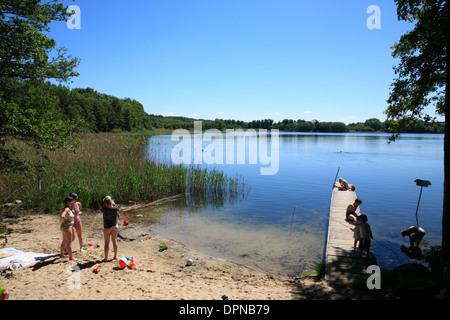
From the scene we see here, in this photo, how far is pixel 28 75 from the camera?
848 centimetres

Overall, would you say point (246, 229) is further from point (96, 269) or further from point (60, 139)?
point (60, 139)

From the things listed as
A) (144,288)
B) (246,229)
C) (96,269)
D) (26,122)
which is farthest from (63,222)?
(246,229)

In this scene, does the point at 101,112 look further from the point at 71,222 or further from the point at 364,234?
the point at 364,234

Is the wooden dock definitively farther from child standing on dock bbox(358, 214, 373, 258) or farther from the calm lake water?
the calm lake water

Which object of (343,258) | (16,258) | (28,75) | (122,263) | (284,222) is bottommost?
(284,222)

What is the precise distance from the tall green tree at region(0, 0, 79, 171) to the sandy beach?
9.87 feet

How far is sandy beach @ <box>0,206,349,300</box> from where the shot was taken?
4887 millimetres

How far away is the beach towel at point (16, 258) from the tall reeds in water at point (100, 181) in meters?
3.62

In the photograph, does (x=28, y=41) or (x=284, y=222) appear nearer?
(x=28, y=41)

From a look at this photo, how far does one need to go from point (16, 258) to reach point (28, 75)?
567cm

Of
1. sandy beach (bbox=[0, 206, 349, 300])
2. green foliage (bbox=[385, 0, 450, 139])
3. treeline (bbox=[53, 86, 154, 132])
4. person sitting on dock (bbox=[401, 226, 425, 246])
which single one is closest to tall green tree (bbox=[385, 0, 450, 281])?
green foliage (bbox=[385, 0, 450, 139])

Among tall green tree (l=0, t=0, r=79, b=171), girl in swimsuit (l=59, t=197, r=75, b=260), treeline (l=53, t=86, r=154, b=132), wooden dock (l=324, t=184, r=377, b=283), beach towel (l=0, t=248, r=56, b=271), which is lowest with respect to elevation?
wooden dock (l=324, t=184, r=377, b=283)

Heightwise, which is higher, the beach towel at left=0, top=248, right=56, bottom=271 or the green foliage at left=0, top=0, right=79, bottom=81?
the green foliage at left=0, top=0, right=79, bottom=81

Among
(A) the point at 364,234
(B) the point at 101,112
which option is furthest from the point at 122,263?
(B) the point at 101,112
